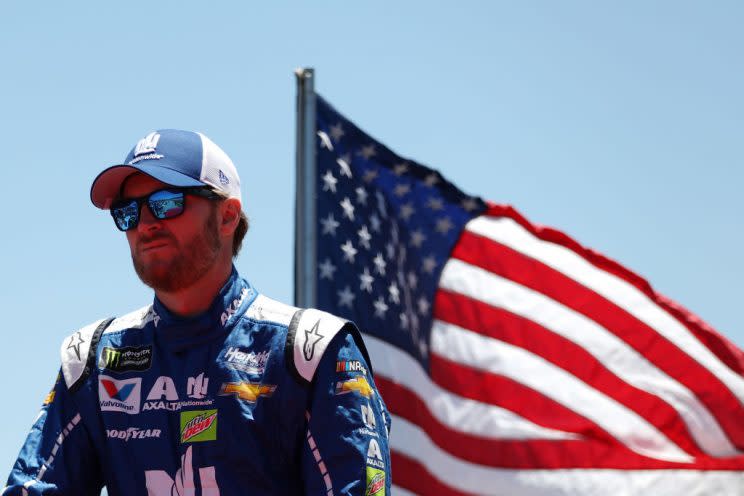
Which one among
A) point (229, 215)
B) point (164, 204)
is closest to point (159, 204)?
point (164, 204)

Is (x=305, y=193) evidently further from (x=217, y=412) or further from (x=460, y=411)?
(x=217, y=412)

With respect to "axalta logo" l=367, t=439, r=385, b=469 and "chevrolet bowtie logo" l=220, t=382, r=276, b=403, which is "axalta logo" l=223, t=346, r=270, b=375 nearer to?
"chevrolet bowtie logo" l=220, t=382, r=276, b=403

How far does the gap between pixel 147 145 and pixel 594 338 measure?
22.4 feet

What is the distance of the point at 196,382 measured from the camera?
4379mm

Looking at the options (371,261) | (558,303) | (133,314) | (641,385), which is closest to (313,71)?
(371,261)

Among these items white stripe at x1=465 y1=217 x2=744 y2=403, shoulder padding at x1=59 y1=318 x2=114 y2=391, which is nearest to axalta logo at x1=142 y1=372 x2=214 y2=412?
shoulder padding at x1=59 y1=318 x2=114 y2=391

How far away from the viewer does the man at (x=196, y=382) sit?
425 centimetres

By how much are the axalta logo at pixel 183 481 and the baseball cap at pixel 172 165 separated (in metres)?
0.87

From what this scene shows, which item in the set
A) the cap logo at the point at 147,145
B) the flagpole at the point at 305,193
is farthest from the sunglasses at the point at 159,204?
the flagpole at the point at 305,193

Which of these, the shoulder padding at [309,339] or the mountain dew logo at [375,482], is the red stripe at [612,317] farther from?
the mountain dew logo at [375,482]

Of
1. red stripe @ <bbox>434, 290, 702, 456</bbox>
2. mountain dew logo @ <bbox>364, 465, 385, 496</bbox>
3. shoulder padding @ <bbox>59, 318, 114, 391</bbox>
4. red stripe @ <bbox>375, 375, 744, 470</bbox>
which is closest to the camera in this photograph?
mountain dew logo @ <bbox>364, 465, 385, 496</bbox>

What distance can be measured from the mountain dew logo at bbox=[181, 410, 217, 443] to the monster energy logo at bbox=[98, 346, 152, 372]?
261 millimetres

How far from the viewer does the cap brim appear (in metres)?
4.43

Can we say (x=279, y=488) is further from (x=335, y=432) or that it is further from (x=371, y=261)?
(x=371, y=261)
